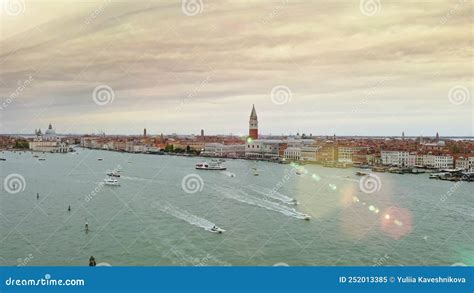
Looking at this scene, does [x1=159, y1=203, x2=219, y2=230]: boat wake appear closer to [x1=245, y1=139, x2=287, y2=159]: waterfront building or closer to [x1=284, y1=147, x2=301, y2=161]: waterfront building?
[x1=284, y1=147, x2=301, y2=161]: waterfront building

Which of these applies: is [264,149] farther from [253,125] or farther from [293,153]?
[253,125]

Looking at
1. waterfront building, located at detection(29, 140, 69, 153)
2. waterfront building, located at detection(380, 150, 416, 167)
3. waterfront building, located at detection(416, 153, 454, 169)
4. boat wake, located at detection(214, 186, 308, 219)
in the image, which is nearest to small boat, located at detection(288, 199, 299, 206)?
boat wake, located at detection(214, 186, 308, 219)

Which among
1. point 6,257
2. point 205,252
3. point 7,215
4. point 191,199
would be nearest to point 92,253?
point 6,257

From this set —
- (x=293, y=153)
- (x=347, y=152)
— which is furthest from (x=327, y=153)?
(x=293, y=153)

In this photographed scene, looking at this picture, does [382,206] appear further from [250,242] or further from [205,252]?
[205,252]

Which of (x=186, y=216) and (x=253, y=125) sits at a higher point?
(x=253, y=125)

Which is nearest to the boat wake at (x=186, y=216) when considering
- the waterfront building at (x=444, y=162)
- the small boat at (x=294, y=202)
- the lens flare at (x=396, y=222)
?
the small boat at (x=294, y=202)
